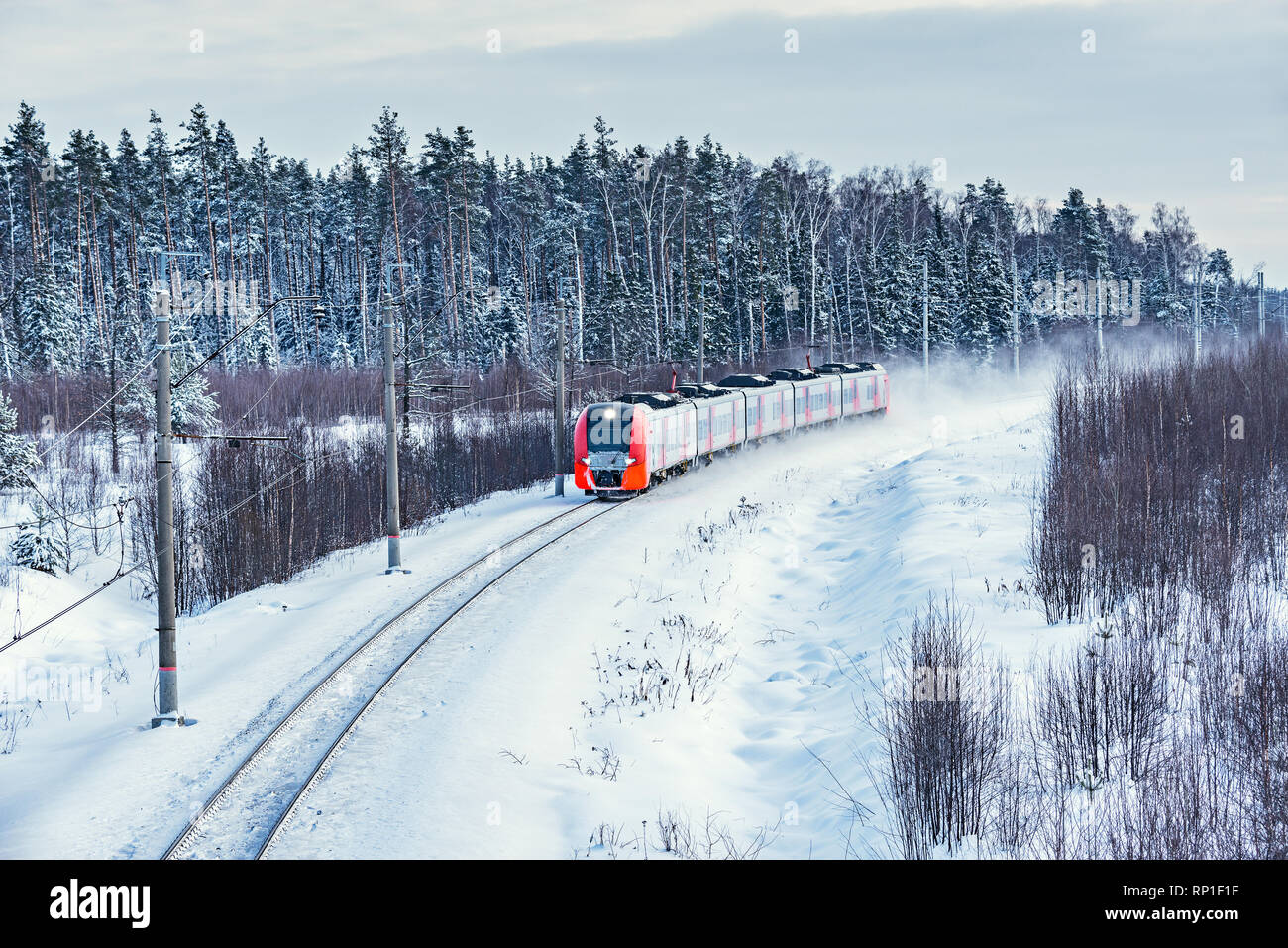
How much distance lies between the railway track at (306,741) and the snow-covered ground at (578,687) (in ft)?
0.90

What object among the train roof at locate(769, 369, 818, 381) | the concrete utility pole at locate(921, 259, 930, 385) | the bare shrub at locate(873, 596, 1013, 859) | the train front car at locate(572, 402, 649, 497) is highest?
the concrete utility pole at locate(921, 259, 930, 385)

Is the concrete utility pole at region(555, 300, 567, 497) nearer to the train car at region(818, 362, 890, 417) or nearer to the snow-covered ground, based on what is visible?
the snow-covered ground

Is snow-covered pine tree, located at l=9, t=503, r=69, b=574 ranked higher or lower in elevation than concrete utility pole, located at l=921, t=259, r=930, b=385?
lower

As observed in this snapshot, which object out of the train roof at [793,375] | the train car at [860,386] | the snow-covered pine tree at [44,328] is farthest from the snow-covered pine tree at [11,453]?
the train car at [860,386]

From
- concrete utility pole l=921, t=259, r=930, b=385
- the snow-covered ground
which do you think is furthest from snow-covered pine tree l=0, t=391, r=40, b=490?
concrete utility pole l=921, t=259, r=930, b=385

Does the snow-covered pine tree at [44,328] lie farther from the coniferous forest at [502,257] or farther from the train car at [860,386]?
the train car at [860,386]

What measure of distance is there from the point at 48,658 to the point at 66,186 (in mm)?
53909

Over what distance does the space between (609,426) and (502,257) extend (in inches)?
2392

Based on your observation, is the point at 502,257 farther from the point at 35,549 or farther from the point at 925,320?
the point at 35,549

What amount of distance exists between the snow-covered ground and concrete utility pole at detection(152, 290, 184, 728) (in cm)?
46

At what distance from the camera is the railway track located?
1002cm

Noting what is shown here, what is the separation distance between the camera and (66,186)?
6347 cm
